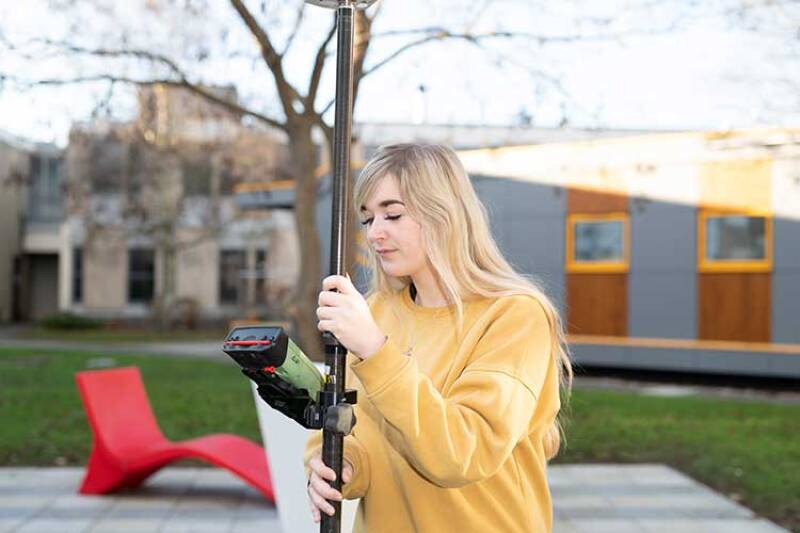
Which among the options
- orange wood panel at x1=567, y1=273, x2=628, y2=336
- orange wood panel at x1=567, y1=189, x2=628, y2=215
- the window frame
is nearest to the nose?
orange wood panel at x1=567, y1=273, x2=628, y2=336

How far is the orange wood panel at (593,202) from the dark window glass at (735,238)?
1.51 m

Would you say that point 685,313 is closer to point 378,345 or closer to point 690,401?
point 690,401

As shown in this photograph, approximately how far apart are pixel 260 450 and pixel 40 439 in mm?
3381

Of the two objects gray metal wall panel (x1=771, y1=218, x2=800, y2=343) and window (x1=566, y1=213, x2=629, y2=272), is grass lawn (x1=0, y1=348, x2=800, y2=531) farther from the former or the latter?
window (x1=566, y1=213, x2=629, y2=272)

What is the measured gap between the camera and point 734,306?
1516 cm

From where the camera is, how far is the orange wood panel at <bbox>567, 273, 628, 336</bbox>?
1622cm

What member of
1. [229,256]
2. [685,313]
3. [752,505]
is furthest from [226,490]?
[229,256]

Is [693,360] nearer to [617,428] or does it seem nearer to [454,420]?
[617,428]

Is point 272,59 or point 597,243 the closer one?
point 272,59

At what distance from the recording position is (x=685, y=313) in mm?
15648

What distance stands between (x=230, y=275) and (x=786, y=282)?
19891 mm

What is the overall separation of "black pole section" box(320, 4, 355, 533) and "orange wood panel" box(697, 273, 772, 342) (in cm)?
1429

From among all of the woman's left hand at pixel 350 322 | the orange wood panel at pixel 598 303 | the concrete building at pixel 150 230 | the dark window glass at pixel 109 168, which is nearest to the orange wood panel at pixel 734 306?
the orange wood panel at pixel 598 303

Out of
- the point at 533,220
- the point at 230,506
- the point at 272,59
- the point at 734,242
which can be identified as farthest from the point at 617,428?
the point at 533,220
